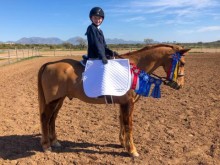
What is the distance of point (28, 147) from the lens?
532 centimetres

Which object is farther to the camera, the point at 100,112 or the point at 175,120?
the point at 100,112

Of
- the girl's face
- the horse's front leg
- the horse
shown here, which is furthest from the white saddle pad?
the girl's face

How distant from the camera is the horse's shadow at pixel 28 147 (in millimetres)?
4980

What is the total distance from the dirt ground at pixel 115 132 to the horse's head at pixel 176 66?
1209mm

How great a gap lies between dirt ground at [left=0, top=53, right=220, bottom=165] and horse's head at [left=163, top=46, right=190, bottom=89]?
1.21 meters

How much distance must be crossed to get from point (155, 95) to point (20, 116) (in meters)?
3.91

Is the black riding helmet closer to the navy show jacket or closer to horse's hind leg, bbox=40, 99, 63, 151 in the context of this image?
the navy show jacket

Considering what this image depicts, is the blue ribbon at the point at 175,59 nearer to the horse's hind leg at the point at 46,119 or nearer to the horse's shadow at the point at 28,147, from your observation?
the horse's shadow at the point at 28,147

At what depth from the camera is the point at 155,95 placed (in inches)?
197

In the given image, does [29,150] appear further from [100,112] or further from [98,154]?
[100,112]

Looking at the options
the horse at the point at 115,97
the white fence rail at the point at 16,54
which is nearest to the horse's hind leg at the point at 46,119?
the horse at the point at 115,97

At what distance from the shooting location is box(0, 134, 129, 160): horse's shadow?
16.3 ft

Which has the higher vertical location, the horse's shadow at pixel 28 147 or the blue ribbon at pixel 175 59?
the blue ribbon at pixel 175 59

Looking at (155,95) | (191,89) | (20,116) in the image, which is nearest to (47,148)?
(155,95)
